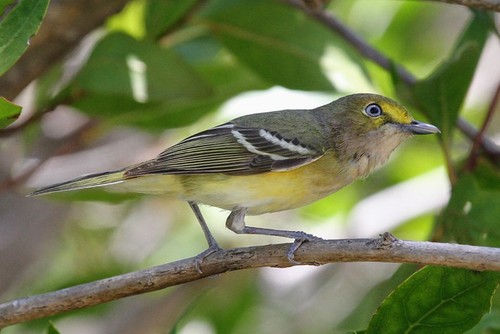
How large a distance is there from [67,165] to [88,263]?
606 millimetres

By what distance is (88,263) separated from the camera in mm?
5039

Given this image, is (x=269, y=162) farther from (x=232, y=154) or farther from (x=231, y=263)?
(x=231, y=263)

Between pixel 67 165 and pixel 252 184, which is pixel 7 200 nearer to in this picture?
pixel 67 165

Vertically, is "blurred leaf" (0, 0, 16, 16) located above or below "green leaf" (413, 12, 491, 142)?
above

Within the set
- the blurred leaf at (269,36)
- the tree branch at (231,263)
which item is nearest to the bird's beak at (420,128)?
the blurred leaf at (269,36)

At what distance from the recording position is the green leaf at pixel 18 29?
2635mm

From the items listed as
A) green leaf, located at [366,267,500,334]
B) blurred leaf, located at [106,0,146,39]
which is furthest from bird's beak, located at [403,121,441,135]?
blurred leaf, located at [106,0,146,39]

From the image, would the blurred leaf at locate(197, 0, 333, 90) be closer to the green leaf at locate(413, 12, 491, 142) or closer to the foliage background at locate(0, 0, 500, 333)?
the foliage background at locate(0, 0, 500, 333)

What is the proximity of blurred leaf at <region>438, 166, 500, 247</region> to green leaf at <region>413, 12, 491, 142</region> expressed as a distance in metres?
0.35

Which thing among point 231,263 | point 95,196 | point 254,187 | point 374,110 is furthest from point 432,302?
point 95,196

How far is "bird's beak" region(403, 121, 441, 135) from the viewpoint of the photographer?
12.2 feet

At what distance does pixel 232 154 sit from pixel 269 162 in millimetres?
206

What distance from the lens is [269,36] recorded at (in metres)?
4.25

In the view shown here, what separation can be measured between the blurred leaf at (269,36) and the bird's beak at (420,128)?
1.74 ft
